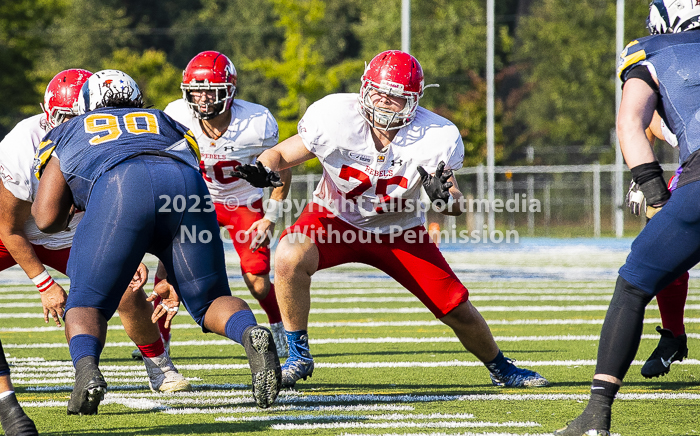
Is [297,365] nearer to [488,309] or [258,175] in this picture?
[258,175]

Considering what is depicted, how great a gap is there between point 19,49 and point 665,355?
26.0m

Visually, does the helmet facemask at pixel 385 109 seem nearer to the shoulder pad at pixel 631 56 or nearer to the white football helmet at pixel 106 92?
the white football helmet at pixel 106 92

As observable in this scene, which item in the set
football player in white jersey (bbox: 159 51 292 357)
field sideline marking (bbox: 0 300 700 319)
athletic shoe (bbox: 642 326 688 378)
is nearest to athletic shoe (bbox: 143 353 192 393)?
football player in white jersey (bbox: 159 51 292 357)

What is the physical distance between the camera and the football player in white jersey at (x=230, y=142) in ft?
18.8

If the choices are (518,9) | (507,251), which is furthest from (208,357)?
(518,9)

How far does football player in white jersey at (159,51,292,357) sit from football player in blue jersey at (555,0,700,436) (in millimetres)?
2901

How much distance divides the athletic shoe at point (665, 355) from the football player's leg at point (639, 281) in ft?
4.76

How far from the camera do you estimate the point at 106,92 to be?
384 centimetres

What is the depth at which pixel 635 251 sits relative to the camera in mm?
3270

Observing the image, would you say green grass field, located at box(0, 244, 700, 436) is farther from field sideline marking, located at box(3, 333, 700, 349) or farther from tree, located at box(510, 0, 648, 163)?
tree, located at box(510, 0, 648, 163)

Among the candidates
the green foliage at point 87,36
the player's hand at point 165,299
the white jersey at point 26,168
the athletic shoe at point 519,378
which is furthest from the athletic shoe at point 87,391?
the green foliage at point 87,36

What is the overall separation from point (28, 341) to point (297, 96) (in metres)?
21.1

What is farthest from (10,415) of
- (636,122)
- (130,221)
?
(636,122)

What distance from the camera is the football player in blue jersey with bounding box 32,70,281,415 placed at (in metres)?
3.47
